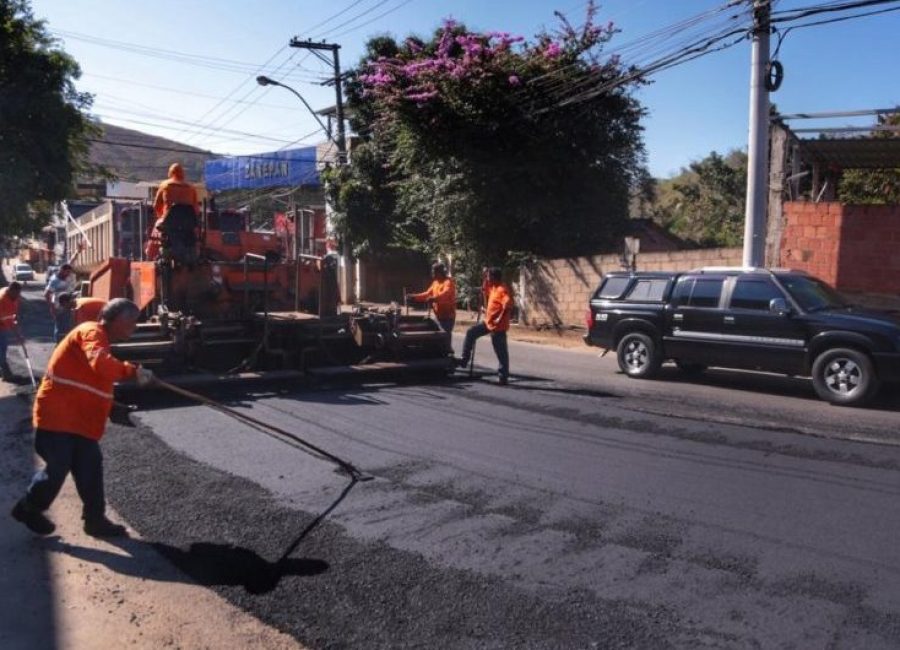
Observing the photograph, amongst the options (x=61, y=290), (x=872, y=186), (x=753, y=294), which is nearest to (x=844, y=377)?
(x=753, y=294)

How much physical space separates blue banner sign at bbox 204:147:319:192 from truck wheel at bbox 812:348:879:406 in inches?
1013

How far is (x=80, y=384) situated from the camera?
5336 mm

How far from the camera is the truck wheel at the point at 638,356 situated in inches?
493

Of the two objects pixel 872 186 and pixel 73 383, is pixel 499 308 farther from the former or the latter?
pixel 872 186

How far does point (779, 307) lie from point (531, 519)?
21.9 ft

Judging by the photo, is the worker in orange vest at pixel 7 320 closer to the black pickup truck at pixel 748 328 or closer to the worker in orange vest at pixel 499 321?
the worker in orange vest at pixel 499 321

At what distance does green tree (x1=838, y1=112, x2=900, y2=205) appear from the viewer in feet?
66.8

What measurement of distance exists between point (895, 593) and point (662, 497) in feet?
6.30

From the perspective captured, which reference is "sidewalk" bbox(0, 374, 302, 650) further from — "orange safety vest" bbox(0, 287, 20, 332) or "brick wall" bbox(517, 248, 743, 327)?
"brick wall" bbox(517, 248, 743, 327)

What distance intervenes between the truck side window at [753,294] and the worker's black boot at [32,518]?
897 centimetres

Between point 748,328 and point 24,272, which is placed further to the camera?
point 24,272

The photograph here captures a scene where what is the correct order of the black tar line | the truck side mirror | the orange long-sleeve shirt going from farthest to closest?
the truck side mirror
the orange long-sleeve shirt
the black tar line

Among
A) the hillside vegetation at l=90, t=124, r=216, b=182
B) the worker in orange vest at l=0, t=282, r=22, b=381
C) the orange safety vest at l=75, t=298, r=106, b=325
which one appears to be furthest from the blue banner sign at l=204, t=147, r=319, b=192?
the hillside vegetation at l=90, t=124, r=216, b=182

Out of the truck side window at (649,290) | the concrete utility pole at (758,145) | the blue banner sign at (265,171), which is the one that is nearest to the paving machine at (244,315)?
the truck side window at (649,290)
